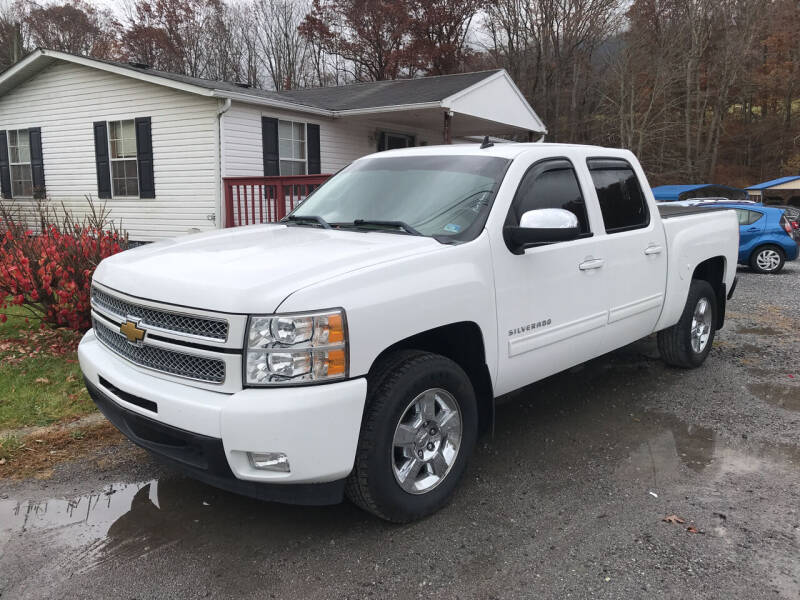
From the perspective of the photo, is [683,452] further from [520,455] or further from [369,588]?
[369,588]

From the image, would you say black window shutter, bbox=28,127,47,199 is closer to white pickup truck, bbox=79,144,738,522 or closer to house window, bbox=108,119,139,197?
house window, bbox=108,119,139,197

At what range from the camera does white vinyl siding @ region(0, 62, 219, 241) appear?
12688 millimetres

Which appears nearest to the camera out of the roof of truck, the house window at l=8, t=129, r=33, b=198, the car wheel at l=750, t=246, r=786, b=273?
the roof of truck

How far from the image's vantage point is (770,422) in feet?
15.1

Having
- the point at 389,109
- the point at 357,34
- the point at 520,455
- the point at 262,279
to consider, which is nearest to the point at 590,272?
the point at 520,455

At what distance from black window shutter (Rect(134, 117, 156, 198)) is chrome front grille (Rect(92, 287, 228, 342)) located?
11088 mm

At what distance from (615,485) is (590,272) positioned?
1.32 metres

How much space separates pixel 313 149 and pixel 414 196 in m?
11.1

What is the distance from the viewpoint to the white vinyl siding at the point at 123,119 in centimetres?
1269

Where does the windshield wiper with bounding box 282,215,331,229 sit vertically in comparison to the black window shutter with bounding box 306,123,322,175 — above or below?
below

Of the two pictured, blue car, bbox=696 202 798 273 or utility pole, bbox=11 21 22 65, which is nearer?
blue car, bbox=696 202 798 273

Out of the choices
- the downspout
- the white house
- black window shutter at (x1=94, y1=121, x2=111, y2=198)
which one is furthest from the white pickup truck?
black window shutter at (x1=94, y1=121, x2=111, y2=198)

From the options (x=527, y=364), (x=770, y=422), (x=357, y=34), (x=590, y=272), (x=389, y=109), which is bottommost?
(x=770, y=422)

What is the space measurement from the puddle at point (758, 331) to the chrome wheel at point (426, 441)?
566 centimetres
